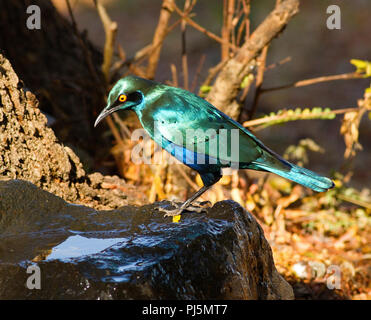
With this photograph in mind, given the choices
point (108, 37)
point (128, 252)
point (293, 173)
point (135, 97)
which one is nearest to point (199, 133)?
point (135, 97)

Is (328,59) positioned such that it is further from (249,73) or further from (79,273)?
(79,273)

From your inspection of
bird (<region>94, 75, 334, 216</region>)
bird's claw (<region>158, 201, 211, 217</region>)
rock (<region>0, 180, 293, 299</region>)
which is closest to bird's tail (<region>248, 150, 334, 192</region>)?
bird (<region>94, 75, 334, 216</region>)

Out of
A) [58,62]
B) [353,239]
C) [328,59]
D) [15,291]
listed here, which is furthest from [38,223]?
[328,59]

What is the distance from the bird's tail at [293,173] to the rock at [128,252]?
0.34m

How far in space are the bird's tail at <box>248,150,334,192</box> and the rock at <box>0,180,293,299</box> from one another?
0.34m

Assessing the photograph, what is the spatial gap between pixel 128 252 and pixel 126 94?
119cm

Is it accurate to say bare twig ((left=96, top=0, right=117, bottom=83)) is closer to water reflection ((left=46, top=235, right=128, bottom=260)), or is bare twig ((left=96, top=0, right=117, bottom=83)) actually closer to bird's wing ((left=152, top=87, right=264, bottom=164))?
bird's wing ((left=152, top=87, right=264, bottom=164))

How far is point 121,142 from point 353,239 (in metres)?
3.00

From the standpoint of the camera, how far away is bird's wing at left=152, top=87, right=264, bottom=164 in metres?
3.32

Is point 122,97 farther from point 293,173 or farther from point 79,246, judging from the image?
point 293,173

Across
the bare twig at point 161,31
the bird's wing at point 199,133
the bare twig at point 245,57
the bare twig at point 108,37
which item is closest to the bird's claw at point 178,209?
the bird's wing at point 199,133

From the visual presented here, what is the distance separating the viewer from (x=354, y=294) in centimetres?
490

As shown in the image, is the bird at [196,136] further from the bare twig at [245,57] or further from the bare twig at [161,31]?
the bare twig at [161,31]
